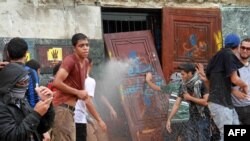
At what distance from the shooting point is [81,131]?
20.8 feet

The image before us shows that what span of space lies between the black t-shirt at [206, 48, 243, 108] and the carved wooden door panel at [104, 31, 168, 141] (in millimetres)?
2360

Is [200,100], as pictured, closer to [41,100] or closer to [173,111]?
[173,111]

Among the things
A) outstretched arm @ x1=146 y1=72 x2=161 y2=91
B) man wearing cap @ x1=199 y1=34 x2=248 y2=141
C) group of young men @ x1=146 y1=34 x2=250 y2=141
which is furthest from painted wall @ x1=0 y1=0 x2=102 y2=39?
man wearing cap @ x1=199 y1=34 x2=248 y2=141

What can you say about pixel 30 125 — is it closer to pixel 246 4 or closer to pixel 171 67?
pixel 171 67

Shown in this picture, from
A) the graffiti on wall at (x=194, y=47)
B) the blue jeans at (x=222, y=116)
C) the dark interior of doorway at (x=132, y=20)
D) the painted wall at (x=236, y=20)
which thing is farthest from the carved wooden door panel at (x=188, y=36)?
the blue jeans at (x=222, y=116)

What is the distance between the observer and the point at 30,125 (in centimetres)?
358

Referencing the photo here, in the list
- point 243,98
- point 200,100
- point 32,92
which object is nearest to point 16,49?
point 32,92

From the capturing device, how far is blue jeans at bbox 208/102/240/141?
6191 millimetres

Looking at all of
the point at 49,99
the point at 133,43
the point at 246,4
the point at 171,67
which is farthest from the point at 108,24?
the point at 49,99

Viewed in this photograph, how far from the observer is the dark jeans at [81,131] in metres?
6.25

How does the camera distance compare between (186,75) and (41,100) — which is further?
(186,75)

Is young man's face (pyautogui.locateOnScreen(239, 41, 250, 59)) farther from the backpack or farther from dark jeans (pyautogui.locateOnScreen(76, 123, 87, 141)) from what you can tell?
the backpack

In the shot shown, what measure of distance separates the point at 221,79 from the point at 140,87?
2600mm

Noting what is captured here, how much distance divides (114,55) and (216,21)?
2193mm
